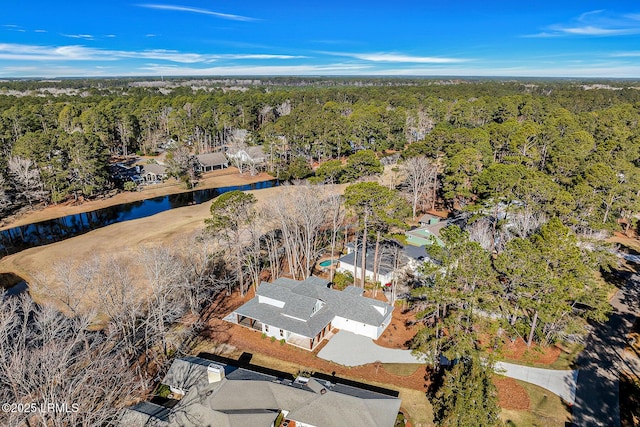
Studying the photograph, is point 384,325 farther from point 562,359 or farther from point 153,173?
point 153,173

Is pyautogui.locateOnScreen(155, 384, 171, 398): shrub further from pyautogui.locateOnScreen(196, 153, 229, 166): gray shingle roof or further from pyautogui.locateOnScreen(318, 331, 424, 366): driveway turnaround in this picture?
pyautogui.locateOnScreen(196, 153, 229, 166): gray shingle roof

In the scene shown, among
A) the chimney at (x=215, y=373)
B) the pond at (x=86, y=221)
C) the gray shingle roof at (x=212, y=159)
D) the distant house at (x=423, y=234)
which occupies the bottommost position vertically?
the pond at (x=86, y=221)

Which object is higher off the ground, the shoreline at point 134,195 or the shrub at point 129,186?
the shrub at point 129,186

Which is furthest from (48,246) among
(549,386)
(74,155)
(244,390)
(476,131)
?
(476,131)

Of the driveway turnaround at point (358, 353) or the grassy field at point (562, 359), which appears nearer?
the grassy field at point (562, 359)

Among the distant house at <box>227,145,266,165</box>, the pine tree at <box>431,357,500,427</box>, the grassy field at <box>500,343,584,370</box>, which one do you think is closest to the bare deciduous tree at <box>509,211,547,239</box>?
the grassy field at <box>500,343,584,370</box>

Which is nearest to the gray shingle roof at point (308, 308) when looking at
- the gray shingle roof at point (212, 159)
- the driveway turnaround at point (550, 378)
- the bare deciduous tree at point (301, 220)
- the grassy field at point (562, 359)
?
the bare deciduous tree at point (301, 220)

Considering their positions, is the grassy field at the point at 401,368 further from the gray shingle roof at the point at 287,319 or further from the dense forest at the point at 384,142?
the dense forest at the point at 384,142

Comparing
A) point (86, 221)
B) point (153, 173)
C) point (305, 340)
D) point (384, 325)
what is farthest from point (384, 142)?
point (305, 340)
